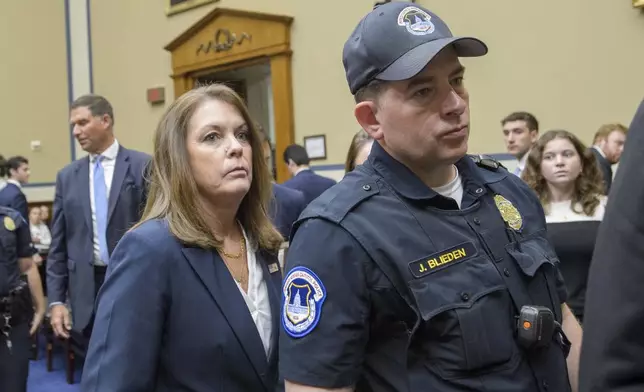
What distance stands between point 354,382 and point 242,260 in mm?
Answer: 583

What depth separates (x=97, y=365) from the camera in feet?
4.52

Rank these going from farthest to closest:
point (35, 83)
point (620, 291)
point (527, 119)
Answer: point (35, 83), point (527, 119), point (620, 291)

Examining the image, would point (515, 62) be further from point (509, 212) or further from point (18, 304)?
point (509, 212)

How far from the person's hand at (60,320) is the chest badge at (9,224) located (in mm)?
506

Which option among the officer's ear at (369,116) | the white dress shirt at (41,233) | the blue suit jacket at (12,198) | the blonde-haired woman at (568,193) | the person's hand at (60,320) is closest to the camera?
the officer's ear at (369,116)

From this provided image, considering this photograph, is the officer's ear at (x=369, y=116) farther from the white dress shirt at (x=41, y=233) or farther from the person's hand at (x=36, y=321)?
the white dress shirt at (x=41, y=233)

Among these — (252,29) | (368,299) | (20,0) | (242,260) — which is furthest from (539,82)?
(20,0)

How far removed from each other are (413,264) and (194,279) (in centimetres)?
56

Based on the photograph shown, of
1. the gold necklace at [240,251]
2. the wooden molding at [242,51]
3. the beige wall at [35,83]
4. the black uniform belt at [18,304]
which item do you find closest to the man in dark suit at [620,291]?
the gold necklace at [240,251]

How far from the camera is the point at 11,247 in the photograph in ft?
9.02

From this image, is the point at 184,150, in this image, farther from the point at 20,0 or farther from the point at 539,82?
the point at 20,0

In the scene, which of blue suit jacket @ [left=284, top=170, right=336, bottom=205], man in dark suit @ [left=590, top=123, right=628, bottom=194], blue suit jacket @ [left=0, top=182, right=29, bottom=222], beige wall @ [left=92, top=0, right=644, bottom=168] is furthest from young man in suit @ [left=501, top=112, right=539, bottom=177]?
blue suit jacket @ [left=0, top=182, right=29, bottom=222]

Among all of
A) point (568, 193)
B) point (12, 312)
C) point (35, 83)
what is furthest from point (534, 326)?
point (35, 83)

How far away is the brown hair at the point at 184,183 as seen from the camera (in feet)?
4.99
